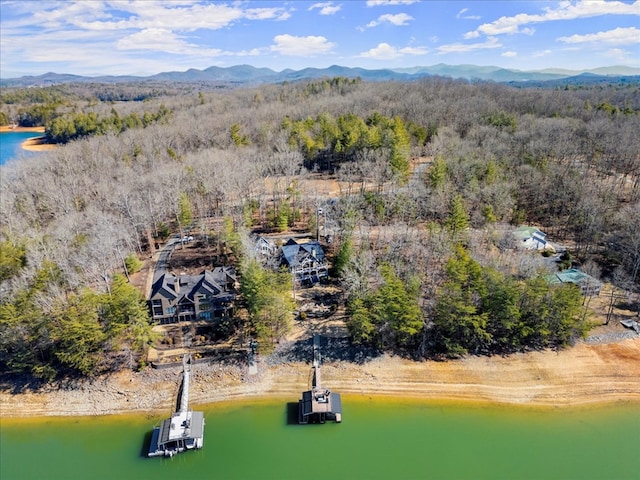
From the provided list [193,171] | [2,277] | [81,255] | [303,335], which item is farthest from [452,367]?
[193,171]

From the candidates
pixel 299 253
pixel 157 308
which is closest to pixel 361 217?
pixel 299 253

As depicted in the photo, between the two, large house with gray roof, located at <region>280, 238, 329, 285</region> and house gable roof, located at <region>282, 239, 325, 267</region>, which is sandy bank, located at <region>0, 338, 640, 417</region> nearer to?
large house with gray roof, located at <region>280, 238, 329, 285</region>

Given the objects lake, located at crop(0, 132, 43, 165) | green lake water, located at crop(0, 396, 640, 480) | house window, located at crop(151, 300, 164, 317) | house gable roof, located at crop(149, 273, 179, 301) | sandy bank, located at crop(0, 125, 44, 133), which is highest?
sandy bank, located at crop(0, 125, 44, 133)

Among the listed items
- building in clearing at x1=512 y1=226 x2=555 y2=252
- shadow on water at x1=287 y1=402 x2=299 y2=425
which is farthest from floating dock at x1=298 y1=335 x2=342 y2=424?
building in clearing at x1=512 y1=226 x2=555 y2=252

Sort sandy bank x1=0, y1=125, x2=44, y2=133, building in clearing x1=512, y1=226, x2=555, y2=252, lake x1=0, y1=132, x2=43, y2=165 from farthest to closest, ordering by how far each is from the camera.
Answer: sandy bank x1=0, y1=125, x2=44, y2=133 → lake x1=0, y1=132, x2=43, y2=165 → building in clearing x1=512, y1=226, x2=555, y2=252

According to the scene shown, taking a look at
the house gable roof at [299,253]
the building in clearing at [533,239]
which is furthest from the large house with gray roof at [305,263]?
the building in clearing at [533,239]

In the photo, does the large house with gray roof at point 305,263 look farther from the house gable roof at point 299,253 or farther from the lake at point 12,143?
the lake at point 12,143
